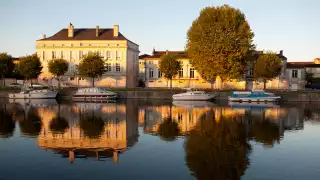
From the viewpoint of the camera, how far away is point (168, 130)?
79.4 ft

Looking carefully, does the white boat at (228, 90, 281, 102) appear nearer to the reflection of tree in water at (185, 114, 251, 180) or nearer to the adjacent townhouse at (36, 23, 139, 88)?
the reflection of tree in water at (185, 114, 251, 180)

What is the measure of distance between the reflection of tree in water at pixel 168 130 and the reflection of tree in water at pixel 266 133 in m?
5.39

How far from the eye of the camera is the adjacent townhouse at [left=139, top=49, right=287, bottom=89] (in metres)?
75.9

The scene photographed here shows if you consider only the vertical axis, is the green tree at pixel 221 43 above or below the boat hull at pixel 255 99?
above

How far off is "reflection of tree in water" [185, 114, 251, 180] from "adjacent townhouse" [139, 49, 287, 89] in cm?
4884

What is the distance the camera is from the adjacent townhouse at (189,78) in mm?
75938

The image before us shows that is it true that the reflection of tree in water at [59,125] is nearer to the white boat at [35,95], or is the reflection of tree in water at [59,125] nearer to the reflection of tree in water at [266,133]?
the reflection of tree in water at [266,133]

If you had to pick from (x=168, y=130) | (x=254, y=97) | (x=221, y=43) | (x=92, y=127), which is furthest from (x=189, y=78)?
(x=92, y=127)

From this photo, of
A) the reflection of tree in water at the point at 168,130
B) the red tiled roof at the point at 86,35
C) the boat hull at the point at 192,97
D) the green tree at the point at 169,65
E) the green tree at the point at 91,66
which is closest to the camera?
the reflection of tree in water at the point at 168,130

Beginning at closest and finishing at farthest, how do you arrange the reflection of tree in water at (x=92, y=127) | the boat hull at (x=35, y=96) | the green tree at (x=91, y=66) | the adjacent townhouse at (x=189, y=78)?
1. the reflection of tree in water at (x=92, y=127)
2. the boat hull at (x=35, y=96)
3. the green tree at (x=91, y=66)
4. the adjacent townhouse at (x=189, y=78)

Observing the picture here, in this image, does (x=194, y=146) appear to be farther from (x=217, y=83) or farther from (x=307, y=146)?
(x=217, y=83)

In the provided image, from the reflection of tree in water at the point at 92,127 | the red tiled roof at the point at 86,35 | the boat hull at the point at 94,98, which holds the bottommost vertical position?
the reflection of tree in water at the point at 92,127

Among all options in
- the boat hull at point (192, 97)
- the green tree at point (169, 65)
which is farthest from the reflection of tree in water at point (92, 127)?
the green tree at point (169, 65)

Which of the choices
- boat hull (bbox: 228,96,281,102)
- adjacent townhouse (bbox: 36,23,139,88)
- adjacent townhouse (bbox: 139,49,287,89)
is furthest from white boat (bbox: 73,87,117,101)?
adjacent townhouse (bbox: 139,49,287,89)
